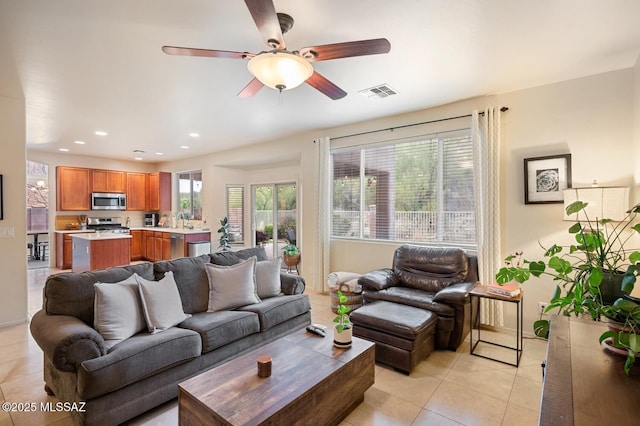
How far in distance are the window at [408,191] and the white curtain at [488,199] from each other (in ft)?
0.68

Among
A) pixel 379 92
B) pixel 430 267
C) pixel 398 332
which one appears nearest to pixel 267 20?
pixel 379 92

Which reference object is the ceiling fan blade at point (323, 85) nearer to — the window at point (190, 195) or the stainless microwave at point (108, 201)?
the window at point (190, 195)

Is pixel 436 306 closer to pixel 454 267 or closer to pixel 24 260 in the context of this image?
pixel 454 267

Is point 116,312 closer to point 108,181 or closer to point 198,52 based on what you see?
point 198,52

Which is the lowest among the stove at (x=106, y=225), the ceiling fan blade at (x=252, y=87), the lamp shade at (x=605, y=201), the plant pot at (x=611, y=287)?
the plant pot at (x=611, y=287)

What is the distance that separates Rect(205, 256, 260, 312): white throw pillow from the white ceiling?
193cm

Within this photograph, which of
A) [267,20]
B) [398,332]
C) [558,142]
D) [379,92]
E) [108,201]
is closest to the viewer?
[267,20]

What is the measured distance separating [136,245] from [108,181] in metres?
1.76

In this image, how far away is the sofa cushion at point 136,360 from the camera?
177 cm

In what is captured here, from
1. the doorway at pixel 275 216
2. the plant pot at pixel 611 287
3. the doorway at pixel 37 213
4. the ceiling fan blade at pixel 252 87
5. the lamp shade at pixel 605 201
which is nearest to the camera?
the plant pot at pixel 611 287

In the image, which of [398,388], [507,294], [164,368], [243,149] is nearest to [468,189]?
[507,294]

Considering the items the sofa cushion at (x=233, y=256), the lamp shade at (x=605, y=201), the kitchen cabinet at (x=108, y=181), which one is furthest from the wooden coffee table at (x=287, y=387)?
the kitchen cabinet at (x=108, y=181)

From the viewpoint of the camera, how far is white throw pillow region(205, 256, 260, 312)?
Result: 113 inches

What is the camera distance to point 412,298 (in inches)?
127
